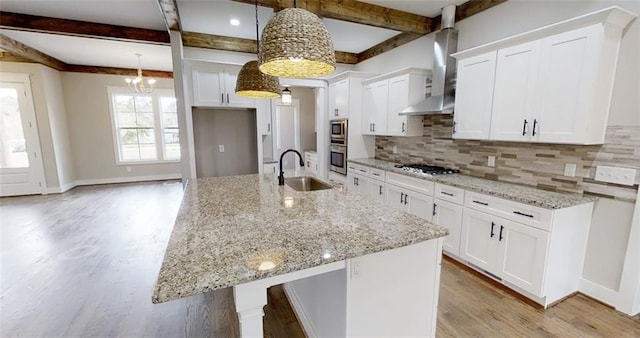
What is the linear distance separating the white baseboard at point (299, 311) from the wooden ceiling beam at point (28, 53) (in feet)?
18.3

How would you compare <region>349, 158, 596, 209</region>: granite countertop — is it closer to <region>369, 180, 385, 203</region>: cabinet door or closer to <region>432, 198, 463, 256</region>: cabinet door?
<region>432, 198, 463, 256</region>: cabinet door

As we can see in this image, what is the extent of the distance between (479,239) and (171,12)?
385 centimetres

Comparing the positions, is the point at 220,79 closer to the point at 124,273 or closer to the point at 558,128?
the point at 124,273

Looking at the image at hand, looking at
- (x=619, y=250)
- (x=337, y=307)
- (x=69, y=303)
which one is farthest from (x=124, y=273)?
(x=619, y=250)

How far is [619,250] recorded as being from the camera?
2047mm

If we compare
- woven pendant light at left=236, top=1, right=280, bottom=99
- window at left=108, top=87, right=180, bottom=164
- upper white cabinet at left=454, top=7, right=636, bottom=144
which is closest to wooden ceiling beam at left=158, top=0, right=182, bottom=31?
woven pendant light at left=236, top=1, right=280, bottom=99

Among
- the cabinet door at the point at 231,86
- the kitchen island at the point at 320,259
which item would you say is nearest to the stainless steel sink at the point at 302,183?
the kitchen island at the point at 320,259

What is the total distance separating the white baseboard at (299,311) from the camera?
1.77 meters

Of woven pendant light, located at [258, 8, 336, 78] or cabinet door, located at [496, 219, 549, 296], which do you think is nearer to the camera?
woven pendant light, located at [258, 8, 336, 78]

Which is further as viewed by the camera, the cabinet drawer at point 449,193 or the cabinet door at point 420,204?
the cabinet door at point 420,204

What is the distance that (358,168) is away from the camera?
13.8 feet

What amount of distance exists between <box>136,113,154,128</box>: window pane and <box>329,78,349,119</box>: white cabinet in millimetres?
4703

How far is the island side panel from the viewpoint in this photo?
1326 millimetres

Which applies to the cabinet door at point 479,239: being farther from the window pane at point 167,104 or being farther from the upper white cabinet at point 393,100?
the window pane at point 167,104
